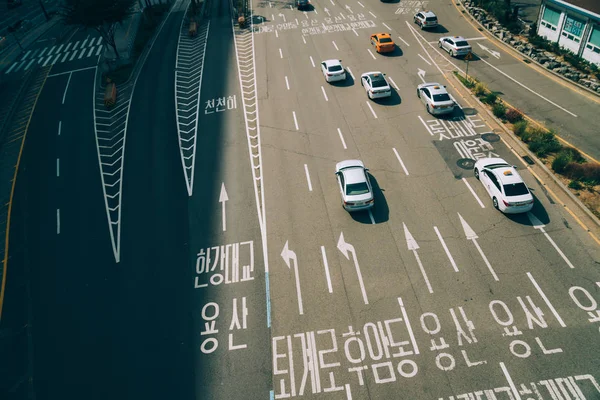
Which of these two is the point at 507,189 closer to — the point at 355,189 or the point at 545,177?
the point at 545,177

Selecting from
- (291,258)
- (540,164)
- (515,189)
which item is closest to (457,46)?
(540,164)

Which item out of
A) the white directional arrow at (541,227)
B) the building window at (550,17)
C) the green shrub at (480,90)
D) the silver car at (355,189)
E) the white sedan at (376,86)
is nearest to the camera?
the white directional arrow at (541,227)

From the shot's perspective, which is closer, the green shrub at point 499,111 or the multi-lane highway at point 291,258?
the multi-lane highway at point 291,258

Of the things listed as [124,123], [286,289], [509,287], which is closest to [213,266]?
[286,289]

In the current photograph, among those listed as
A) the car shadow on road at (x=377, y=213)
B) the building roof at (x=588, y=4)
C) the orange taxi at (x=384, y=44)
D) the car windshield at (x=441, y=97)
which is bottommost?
the car shadow on road at (x=377, y=213)

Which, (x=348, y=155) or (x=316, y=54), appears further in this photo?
(x=316, y=54)

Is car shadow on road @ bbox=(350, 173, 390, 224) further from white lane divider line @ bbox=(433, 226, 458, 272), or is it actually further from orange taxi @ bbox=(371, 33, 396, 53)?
orange taxi @ bbox=(371, 33, 396, 53)

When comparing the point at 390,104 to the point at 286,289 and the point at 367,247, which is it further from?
the point at 286,289

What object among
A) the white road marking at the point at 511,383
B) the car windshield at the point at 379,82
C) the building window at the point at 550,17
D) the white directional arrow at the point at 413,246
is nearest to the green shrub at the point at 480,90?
the car windshield at the point at 379,82

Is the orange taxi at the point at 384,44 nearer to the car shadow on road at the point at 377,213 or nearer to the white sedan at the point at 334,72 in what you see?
the white sedan at the point at 334,72
